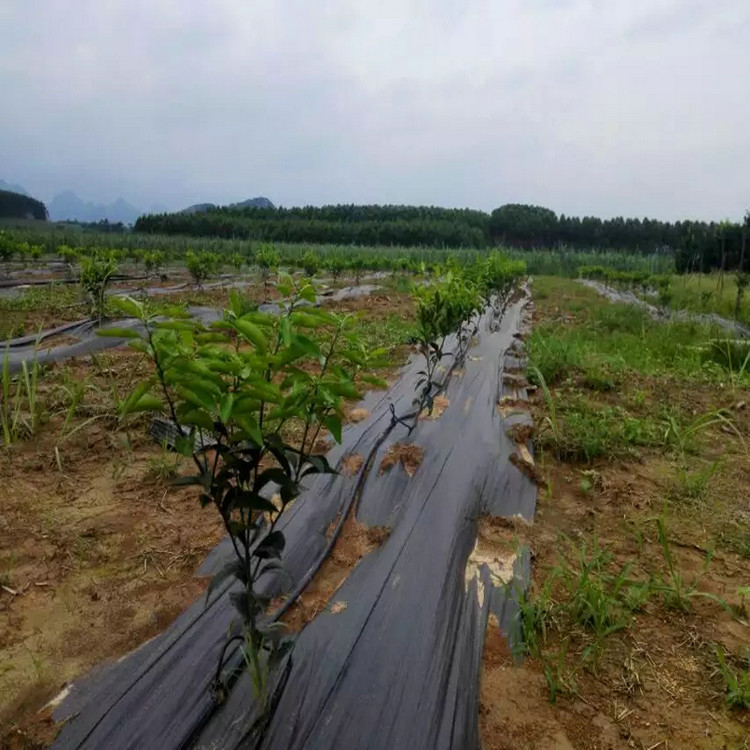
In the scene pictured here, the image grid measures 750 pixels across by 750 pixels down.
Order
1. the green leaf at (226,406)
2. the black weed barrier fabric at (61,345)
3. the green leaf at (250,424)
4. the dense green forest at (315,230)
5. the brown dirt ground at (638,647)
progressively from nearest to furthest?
the green leaf at (226,406)
the green leaf at (250,424)
the brown dirt ground at (638,647)
the black weed barrier fabric at (61,345)
the dense green forest at (315,230)

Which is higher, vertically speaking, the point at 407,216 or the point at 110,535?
the point at 407,216

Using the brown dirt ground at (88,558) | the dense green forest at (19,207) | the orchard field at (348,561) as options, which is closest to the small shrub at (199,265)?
the orchard field at (348,561)

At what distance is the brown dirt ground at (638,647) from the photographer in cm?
181

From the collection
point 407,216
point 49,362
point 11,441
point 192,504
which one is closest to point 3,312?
point 49,362

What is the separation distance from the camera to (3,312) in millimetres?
8703

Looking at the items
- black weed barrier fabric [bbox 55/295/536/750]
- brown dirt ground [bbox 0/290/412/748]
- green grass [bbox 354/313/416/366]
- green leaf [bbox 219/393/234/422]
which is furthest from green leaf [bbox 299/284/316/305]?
green grass [bbox 354/313/416/366]

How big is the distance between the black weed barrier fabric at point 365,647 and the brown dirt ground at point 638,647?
14cm

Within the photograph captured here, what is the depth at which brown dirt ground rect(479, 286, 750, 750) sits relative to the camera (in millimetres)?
1810

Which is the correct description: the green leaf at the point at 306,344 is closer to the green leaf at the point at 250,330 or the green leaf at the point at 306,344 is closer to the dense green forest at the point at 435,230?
the green leaf at the point at 250,330

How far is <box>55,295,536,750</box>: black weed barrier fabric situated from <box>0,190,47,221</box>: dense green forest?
7471 centimetres

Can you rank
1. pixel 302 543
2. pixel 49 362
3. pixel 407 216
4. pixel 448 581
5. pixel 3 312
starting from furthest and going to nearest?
1. pixel 407 216
2. pixel 3 312
3. pixel 49 362
4. pixel 302 543
5. pixel 448 581

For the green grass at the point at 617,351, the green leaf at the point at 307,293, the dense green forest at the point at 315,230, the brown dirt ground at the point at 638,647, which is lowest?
the brown dirt ground at the point at 638,647

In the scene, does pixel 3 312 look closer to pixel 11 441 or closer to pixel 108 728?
pixel 11 441

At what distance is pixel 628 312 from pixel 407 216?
63.6 m
